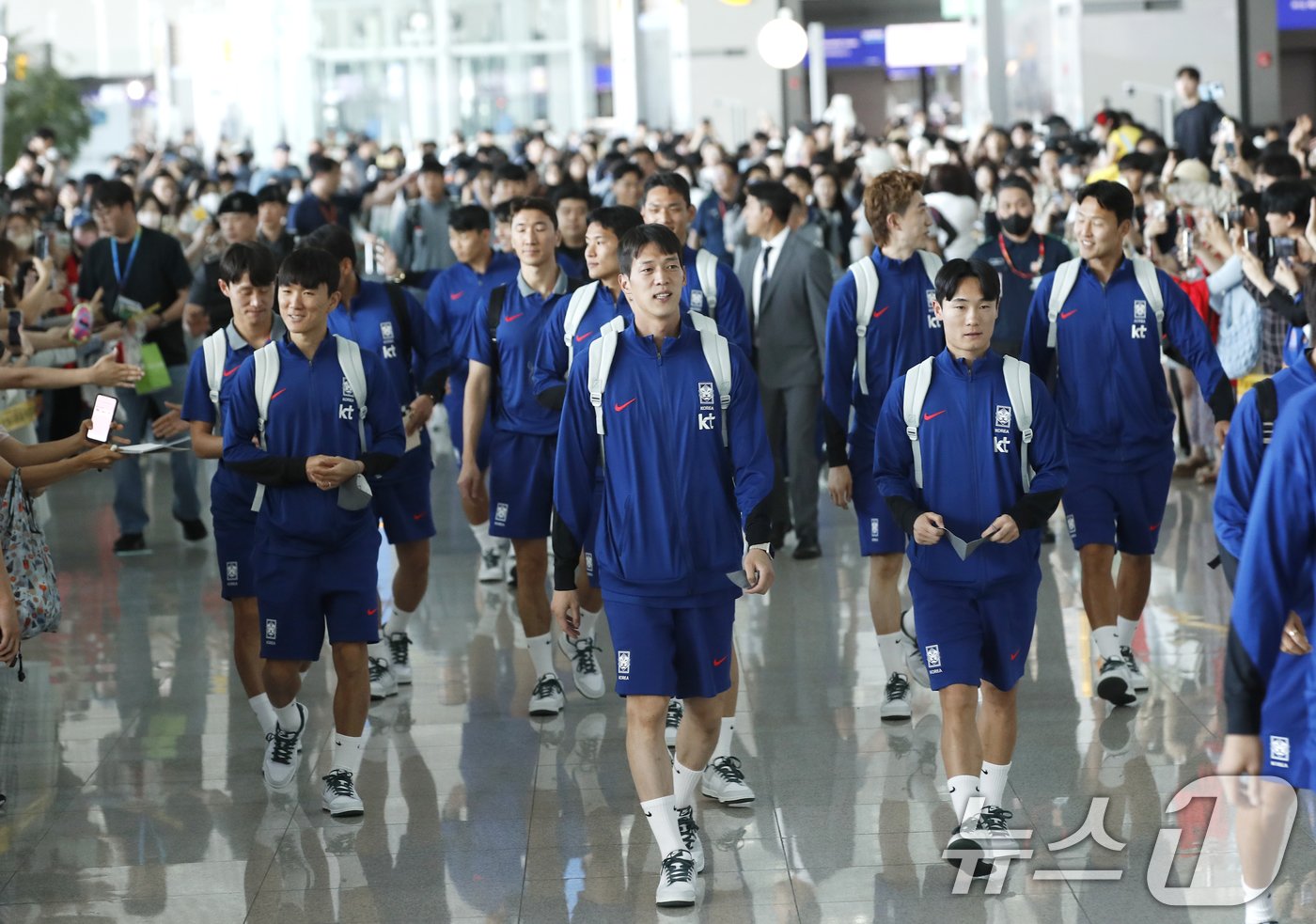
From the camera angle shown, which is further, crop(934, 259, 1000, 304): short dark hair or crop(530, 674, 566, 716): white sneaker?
crop(530, 674, 566, 716): white sneaker

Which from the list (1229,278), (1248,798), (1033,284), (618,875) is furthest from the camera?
(1033,284)

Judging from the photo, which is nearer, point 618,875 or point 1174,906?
point 1174,906

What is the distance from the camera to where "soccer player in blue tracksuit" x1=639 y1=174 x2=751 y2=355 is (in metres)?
6.26

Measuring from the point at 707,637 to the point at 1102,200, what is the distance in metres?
2.39

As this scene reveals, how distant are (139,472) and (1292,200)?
6266 millimetres

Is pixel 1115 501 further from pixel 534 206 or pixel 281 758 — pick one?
pixel 281 758

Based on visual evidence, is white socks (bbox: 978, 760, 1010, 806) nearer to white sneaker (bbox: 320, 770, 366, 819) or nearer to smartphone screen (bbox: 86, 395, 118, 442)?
white sneaker (bbox: 320, 770, 366, 819)

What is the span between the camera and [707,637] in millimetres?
4441

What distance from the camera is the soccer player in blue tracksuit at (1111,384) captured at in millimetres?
5801

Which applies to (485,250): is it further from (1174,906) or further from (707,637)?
(1174,906)

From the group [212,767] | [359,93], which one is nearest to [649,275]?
[212,767]

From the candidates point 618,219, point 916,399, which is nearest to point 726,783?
point 916,399

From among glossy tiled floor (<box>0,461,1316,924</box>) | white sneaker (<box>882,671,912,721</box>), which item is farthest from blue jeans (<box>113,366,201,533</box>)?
white sneaker (<box>882,671,912,721</box>)

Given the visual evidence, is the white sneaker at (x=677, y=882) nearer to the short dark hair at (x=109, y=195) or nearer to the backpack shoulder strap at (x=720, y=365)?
the backpack shoulder strap at (x=720, y=365)
